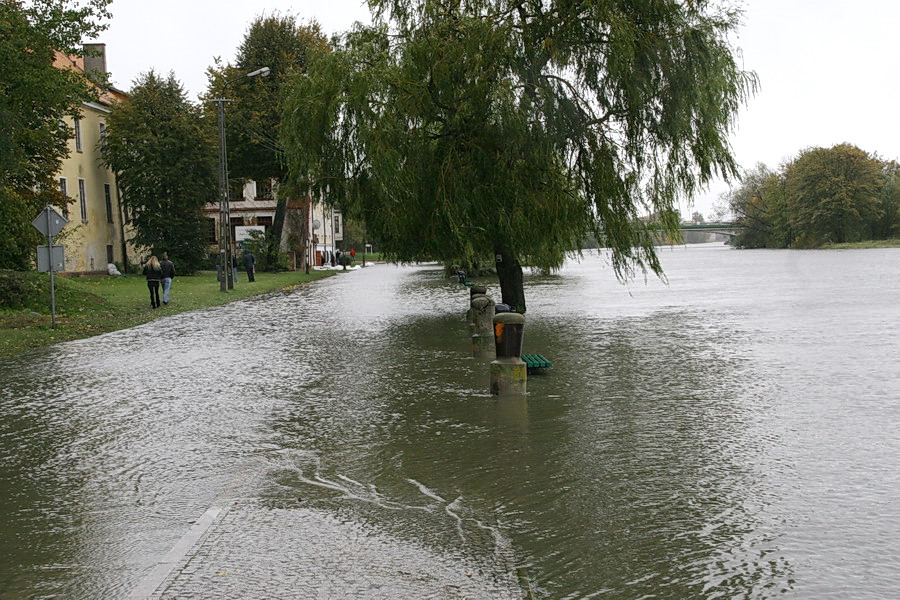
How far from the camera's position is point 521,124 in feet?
58.2

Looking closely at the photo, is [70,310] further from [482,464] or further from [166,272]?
[482,464]

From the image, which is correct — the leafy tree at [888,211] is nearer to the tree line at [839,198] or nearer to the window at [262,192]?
the tree line at [839,198]

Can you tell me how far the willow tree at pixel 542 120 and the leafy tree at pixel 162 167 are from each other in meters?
36.0

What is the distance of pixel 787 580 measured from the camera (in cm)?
473

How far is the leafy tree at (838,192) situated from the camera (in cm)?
10644

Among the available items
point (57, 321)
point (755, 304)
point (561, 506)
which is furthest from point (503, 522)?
point (755, 304)

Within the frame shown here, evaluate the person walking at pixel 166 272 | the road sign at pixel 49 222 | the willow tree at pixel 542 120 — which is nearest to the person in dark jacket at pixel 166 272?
the person walking at pixel 166 272

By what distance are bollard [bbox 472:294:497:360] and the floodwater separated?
0.53 metres

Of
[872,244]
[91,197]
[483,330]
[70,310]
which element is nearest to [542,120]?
[483,330]

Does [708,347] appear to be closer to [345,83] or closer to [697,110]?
[697,110]

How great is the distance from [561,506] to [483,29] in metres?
13.8

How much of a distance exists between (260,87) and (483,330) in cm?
4486

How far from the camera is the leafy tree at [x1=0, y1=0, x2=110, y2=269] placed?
25516 millimetres

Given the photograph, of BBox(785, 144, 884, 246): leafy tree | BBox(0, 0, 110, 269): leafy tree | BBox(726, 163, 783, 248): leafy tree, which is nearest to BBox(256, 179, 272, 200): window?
BBox(0, 0, 110, 269): leafy tree
